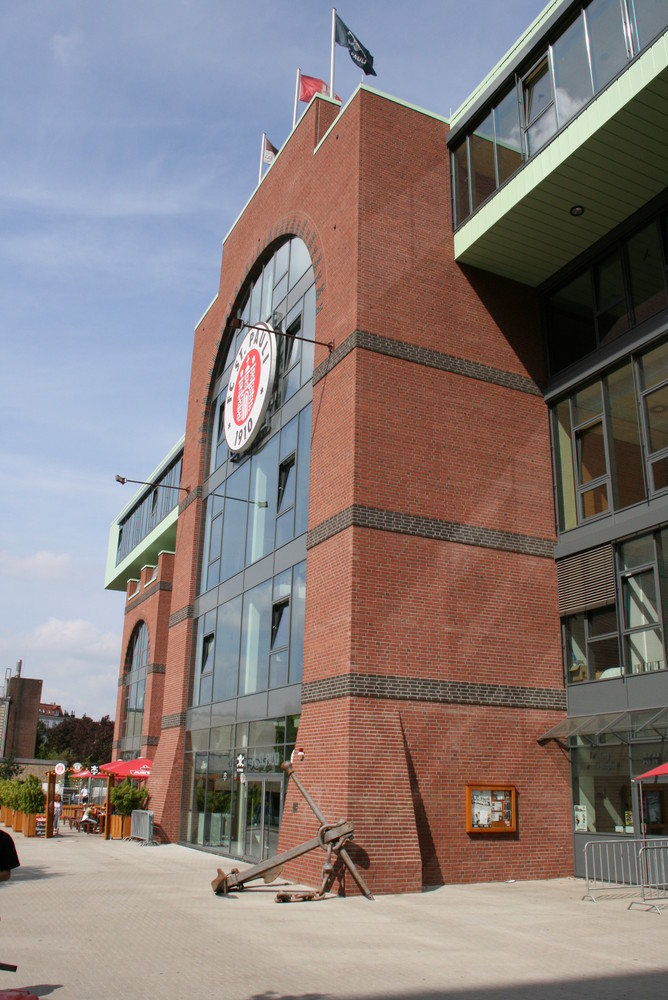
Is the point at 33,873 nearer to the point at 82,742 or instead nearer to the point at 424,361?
the point at 424,361

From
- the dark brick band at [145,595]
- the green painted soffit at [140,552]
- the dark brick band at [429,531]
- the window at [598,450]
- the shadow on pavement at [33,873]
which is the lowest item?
the shadow on pavement at [33,873]

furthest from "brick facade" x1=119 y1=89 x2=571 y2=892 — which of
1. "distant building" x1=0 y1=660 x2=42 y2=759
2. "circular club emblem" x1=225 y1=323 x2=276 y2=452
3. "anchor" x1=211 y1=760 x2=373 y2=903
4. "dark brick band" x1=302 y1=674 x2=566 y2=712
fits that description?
"distant building" x1=0 y1=660 x2=42 y2=759

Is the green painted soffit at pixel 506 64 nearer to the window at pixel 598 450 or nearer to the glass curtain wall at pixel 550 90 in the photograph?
the glass curtain wall at pixel 550 90

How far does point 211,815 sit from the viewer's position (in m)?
22.8

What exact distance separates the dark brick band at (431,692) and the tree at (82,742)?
70.6 m

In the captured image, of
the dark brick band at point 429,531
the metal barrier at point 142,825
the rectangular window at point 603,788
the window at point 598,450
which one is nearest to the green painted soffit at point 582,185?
the window at point 598,450

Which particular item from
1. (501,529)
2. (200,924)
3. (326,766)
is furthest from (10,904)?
(501,529)

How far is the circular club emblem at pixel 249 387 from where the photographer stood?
→ 22.5 m

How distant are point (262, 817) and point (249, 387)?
11.5 metres

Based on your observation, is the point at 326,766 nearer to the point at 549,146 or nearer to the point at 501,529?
the point at 501,529

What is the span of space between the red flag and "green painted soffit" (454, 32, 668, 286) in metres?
8.89

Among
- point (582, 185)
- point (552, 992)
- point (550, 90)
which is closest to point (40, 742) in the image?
point (582, 185)

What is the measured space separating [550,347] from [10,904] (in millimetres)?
15664

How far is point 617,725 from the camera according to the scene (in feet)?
51.6
